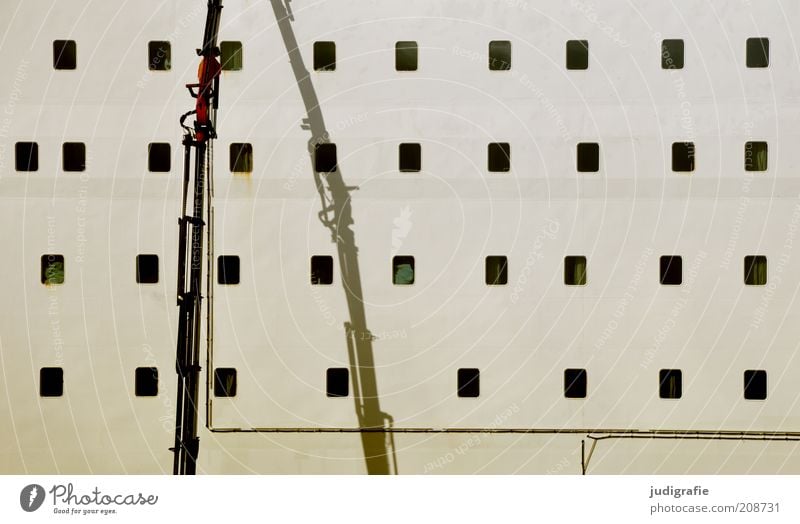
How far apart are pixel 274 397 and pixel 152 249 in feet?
3.79

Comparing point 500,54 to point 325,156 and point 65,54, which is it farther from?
point 65,54

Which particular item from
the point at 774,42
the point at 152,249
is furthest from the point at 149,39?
the point at 774,42

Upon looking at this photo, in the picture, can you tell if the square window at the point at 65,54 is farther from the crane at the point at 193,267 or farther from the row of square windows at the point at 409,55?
the crane at the point at 193,267

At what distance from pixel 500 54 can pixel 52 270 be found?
3.00 metres

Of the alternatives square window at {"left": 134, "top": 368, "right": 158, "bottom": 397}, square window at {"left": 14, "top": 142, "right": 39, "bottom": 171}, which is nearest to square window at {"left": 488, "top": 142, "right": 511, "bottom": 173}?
square window at {"left": 134, "top": 368, "right": 158, "bottom": 397}

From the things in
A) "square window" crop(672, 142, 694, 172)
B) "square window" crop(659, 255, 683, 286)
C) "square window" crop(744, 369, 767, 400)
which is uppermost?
"square window" crop(672, 142, 694, 172)

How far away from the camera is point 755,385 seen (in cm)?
356

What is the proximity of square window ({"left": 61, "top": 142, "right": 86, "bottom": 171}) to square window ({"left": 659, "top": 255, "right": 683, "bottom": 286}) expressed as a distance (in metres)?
3.56

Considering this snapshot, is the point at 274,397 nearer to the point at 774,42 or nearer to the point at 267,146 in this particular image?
the point at 267,146

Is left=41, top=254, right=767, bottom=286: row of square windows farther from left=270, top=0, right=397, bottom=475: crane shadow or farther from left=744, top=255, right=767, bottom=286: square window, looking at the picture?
left=270, top=0, right=397, bottom=475: crane shadow

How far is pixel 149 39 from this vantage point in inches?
141

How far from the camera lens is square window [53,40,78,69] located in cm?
361

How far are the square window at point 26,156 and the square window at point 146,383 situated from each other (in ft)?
4.57

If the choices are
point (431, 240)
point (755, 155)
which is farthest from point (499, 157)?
point (755, 155)
